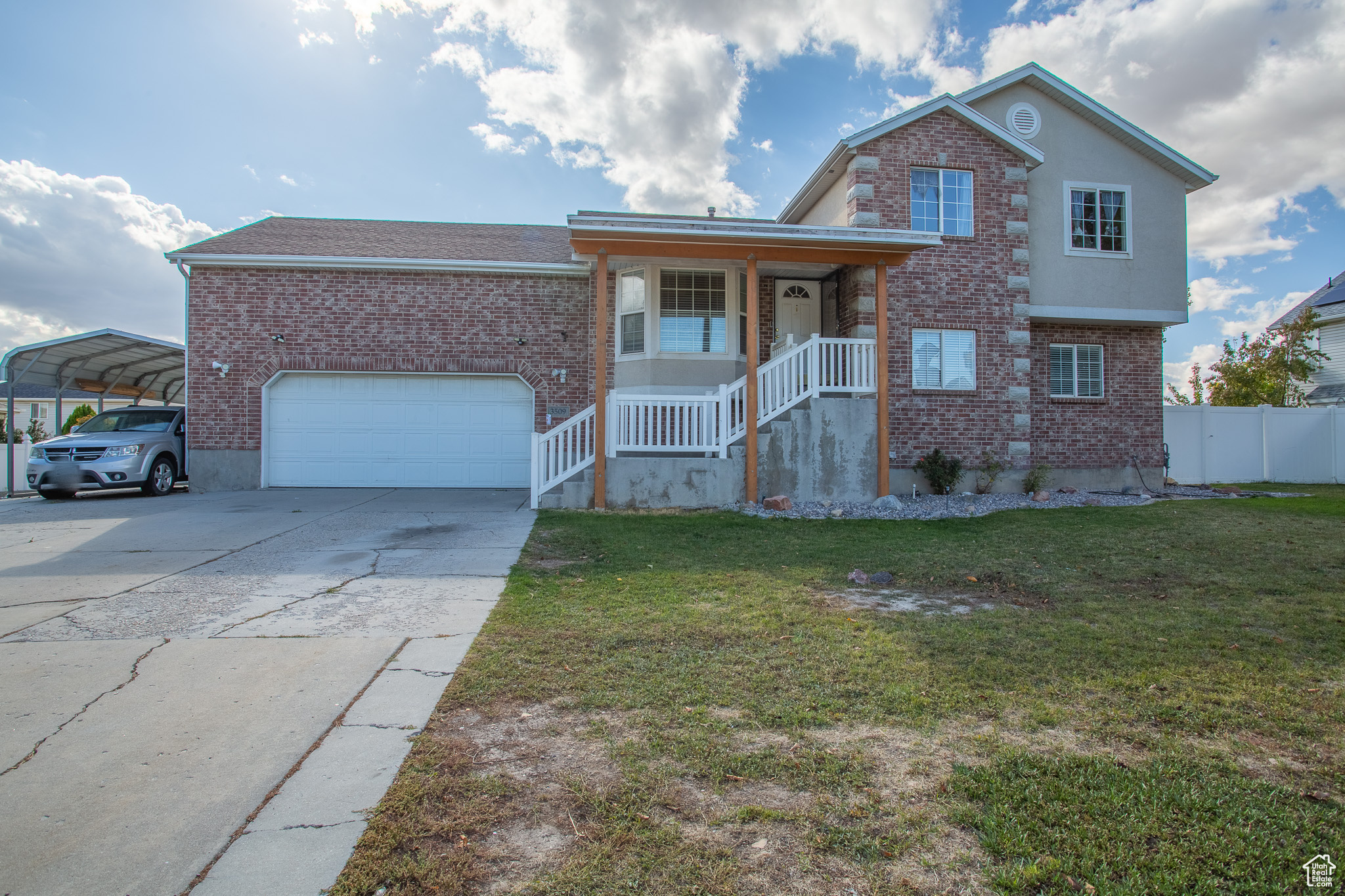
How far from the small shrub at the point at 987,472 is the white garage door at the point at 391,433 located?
8.25 m

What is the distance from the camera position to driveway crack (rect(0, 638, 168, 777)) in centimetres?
259

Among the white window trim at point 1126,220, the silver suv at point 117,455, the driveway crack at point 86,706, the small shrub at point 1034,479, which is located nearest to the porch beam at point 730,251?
the small shrub at point 1034,479

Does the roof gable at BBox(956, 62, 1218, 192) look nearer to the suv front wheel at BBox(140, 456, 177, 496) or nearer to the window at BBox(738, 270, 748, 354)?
the window at BBox(738, 270, 748, 354)

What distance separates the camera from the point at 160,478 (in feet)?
38.7

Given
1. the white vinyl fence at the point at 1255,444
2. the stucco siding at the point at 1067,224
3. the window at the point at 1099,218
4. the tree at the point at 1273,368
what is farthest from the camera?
the tree at the point at 1273,368

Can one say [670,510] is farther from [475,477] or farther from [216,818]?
[216,818]

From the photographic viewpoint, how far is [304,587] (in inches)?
207

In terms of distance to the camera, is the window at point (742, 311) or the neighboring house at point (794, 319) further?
the window at point (742, 311)

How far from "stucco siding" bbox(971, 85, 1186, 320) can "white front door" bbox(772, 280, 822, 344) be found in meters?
3.99

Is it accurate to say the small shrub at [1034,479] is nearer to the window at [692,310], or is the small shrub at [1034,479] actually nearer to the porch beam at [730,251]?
the porch beam at [730,251]

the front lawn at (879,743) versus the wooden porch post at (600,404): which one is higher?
the wooden porch post at (600,404)

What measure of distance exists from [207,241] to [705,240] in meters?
10.0

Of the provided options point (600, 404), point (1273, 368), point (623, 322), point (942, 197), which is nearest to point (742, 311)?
point (623, 322)

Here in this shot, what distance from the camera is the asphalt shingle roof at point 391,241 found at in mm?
12555
